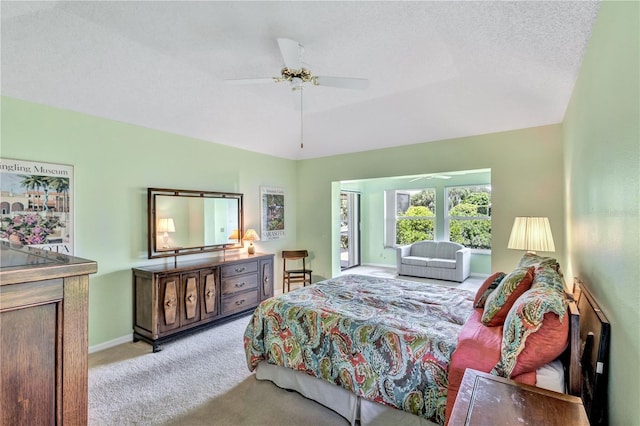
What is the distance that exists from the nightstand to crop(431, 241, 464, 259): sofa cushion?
5403 mm

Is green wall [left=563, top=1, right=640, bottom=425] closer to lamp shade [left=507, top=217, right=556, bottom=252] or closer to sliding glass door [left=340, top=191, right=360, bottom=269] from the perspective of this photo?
lamp shade [left=507, top=217, right=556, bottom=252]

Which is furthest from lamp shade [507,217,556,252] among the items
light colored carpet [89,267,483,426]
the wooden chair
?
the wooden chair

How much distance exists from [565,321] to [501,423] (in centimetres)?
73

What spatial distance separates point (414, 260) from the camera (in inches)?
255

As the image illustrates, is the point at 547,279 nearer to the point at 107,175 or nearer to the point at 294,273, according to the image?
the point at 294,273

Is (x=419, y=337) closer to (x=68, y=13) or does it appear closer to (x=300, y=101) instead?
(x=300, y=101)

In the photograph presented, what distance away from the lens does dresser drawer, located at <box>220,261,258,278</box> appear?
397 cm

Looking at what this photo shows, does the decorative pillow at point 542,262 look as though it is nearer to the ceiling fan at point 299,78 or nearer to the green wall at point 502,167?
the green wall at point 502,167

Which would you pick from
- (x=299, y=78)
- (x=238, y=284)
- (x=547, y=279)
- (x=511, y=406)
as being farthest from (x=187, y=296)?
(x=547, y=279)

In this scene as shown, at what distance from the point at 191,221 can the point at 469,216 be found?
5.59 m

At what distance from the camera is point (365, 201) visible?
8000mm

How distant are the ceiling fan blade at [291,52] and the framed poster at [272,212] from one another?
299 centimetres

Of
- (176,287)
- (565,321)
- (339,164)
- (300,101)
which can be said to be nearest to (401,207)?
(339,164)

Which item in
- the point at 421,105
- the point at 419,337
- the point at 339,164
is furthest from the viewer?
the point at 339,164
